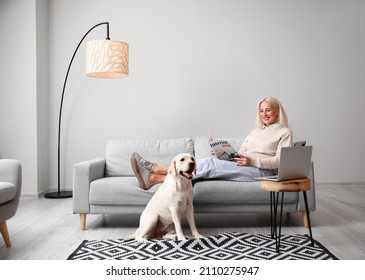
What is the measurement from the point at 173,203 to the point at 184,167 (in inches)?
10.4

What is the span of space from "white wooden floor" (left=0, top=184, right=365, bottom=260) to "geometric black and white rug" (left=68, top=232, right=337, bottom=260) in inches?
5.3

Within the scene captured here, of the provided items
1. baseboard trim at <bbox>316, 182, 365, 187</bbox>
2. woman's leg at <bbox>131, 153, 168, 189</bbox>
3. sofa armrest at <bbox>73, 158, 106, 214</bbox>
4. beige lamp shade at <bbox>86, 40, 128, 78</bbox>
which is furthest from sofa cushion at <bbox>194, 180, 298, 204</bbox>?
baseboard trim at <bbox>316, 182, 365, 187</bbox>

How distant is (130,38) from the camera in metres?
4.92

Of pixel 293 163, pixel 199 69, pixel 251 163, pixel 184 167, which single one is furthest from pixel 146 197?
pixel 199 69

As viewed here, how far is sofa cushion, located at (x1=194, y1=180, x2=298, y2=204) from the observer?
2.98 m

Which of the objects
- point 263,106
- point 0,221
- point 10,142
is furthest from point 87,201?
point 10,142

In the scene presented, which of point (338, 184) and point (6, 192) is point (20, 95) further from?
point (338, 184)

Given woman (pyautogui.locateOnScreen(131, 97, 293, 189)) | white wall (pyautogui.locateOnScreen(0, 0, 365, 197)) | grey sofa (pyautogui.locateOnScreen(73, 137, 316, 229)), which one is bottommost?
grey sofa (pyautogui.locateOnScreen(73, 137, 316, 229))

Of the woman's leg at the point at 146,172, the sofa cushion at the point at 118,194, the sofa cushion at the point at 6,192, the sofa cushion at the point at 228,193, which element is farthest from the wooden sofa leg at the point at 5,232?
the sofa cushion at the point at 228,193

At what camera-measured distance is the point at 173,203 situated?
259 centimetres

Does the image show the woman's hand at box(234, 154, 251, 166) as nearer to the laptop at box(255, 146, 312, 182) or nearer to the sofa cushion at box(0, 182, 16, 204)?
the laptop at box(255, 146, 312, 182)

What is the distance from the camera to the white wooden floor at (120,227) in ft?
8.12

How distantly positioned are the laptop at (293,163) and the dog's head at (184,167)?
1.64 feet
